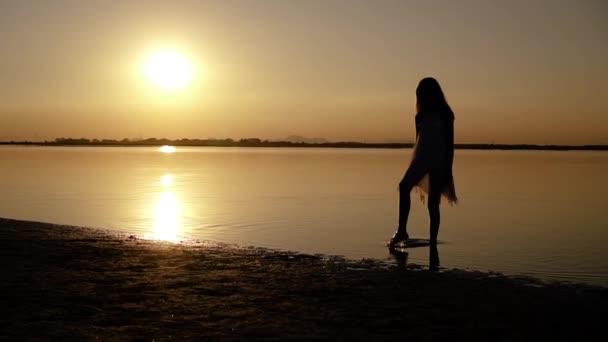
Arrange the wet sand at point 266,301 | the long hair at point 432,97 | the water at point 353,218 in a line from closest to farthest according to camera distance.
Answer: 1. the wet sand at point 266,301
2. the long hair at point 432,97
3. the water at point 353,218

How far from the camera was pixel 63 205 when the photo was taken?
20094mm

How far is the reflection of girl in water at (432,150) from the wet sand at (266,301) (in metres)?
1.45

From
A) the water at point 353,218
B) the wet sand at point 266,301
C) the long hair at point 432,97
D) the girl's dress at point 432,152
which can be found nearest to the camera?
the wet sand at point 266,301

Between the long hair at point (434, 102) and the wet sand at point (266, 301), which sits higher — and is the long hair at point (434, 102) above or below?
above

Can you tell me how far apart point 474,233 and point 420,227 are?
4.91 ft

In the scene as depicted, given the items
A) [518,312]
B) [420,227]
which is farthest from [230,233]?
[518,312]

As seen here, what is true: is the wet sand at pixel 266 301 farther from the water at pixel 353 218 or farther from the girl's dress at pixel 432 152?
the water at pixel 353 218

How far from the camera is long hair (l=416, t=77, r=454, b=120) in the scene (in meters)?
9.48

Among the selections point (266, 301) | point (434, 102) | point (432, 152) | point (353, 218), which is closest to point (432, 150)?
point (432, 152)

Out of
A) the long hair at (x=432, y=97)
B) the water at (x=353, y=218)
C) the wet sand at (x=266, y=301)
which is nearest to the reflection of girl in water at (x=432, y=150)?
the long hair at (x=432, y=97)

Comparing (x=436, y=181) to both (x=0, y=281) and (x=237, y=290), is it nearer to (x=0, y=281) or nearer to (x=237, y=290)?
(x=237, y=290)

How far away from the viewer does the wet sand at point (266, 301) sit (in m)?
5.14

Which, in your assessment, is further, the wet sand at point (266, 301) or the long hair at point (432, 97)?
the long hair at point (432, 97)

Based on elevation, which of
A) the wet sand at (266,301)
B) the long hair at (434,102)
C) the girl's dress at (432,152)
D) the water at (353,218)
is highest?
the long hair at (434,102)
